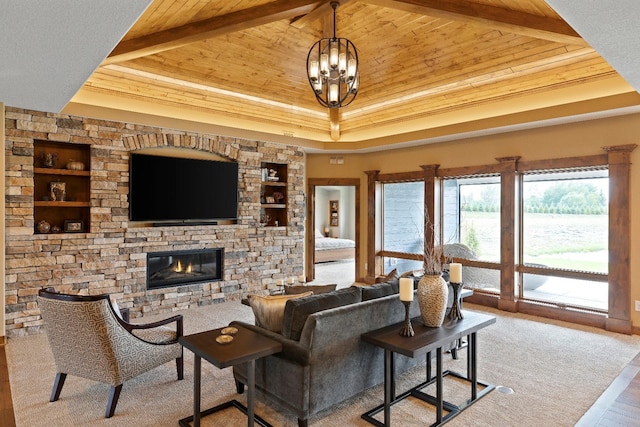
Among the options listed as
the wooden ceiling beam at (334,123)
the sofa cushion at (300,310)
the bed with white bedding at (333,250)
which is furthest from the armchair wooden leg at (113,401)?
the bed with white bedding at (333,250)

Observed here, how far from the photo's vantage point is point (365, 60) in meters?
5.80

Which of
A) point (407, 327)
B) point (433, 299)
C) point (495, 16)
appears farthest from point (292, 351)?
point (495, 16)

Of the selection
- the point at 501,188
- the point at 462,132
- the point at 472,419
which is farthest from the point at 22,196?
the point at 501,188

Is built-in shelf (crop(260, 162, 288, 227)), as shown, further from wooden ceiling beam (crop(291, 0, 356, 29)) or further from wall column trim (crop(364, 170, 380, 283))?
wooden ceiling beam (crop(291, 0, 356, 29))

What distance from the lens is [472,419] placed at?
285 cm

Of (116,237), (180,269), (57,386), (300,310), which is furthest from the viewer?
(180,269)

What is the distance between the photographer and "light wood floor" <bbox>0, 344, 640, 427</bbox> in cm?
278

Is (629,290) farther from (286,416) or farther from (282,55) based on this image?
(282,55)

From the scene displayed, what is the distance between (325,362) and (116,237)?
3907 mm

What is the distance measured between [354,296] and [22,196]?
4.22 m

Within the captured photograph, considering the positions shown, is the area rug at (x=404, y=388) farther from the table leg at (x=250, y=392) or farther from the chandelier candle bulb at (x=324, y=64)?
the chandelier candle bulb at (x=324, y=64)

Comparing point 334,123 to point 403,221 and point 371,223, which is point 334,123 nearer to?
point 371,223

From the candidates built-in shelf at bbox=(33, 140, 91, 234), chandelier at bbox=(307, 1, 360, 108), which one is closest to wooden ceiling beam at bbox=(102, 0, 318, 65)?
chandelier at bbox=(307, 1, 360, 108)

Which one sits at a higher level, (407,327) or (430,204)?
(430,204)
